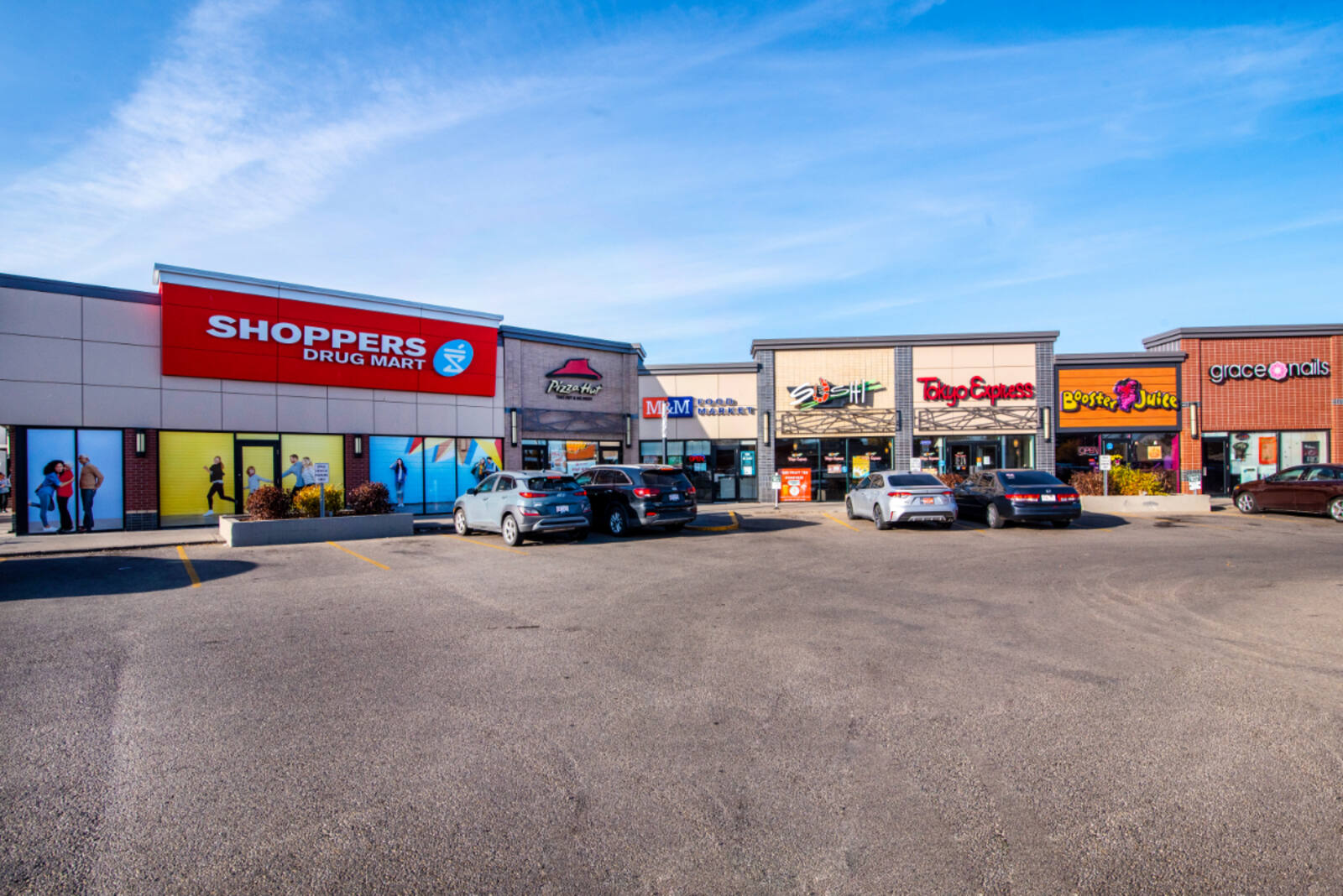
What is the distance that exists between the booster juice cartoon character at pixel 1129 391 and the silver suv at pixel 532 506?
Answer: 76.2 ft

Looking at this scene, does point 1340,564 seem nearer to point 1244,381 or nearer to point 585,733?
point 585,733

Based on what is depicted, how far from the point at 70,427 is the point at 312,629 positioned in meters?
15.9

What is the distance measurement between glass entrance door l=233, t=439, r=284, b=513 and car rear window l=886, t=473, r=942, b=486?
55.3ft

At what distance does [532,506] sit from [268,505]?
6.38m

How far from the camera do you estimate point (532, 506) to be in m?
15.1

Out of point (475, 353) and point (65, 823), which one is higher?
point (475, 353)

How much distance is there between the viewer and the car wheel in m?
15.1

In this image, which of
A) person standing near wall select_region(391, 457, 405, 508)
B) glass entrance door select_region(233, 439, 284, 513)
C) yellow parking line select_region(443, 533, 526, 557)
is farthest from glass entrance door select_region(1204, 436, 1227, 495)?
glass entrance door select_region(233, 439, 284, 513)

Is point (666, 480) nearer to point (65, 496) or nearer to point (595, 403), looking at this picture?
point (595, 403)

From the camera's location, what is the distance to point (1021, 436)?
2872 centimetres

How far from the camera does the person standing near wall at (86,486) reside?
18641 millimetres

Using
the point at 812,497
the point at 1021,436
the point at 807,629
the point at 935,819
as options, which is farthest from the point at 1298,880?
the point at 1021,436

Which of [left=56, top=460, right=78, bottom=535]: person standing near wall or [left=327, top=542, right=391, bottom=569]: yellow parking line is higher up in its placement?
[left=56, top=460, right=78, bottom=535]: person standing near wall

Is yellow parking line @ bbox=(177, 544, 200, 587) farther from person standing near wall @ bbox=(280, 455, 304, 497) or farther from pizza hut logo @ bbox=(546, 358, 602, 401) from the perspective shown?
pizza hut logo @ bbox=(546, 358, 602, 401)
